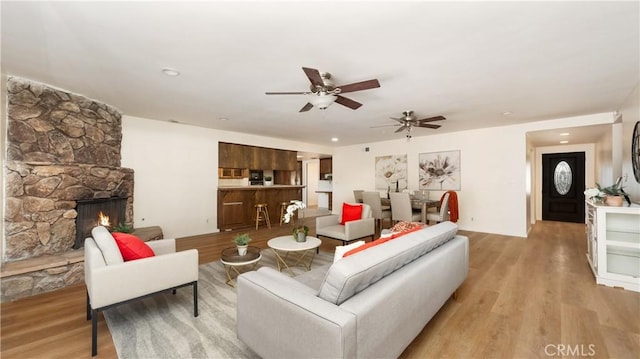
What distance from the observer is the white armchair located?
1.87 metres

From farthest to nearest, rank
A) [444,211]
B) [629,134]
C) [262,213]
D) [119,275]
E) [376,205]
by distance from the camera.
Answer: [262,213], [376,205], [444,211], [629,134], [119,275]

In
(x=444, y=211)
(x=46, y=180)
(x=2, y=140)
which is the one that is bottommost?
(x=444, y=211)

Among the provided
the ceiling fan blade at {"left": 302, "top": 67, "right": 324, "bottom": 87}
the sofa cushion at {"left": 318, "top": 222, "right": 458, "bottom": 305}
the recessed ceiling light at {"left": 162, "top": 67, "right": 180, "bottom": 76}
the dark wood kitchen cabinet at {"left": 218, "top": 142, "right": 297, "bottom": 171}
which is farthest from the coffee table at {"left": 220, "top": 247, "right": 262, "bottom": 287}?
the dark wood kitchen cabinet at {"left": 218, "top": 142, "right": 297, "bottom": 171}

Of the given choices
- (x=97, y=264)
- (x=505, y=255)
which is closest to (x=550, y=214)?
(x=505, y=255)

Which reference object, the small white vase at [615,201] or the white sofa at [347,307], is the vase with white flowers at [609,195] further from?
the white sofa at [347,307]

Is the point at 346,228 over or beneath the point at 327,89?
beneath

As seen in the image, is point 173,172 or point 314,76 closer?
point 314,76

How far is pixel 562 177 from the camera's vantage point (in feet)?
23.7

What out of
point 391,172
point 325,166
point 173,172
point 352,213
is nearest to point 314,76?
point 352,213

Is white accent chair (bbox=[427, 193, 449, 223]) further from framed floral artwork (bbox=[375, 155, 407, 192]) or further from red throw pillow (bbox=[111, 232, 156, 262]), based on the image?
red throw pillow (bbox=[111, 232, 156, 262])

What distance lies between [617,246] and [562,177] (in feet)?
17.7

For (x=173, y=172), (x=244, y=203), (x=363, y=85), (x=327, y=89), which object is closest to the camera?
(x=363, y=85)

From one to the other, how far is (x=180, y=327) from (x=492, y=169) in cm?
645

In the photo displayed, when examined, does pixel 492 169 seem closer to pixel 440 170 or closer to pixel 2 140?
pixel 440 170
